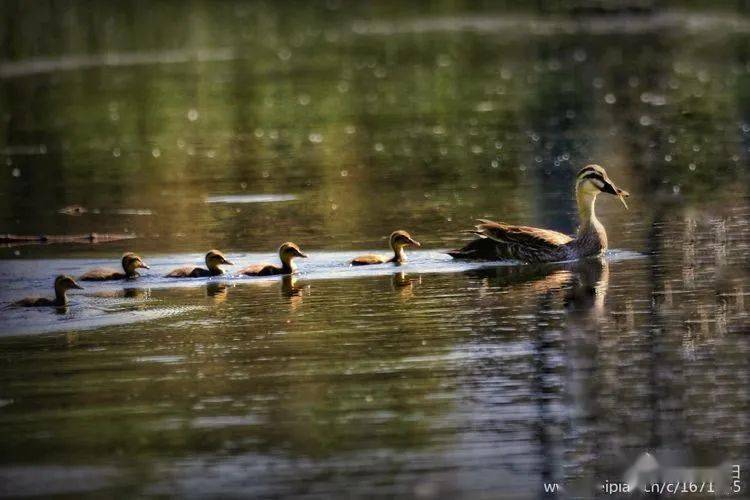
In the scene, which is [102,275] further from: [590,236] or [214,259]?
[590,236]

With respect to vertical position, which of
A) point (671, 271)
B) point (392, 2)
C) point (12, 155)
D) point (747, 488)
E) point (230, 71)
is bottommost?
point (747, 488)

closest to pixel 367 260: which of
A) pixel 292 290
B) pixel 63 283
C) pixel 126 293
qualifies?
pixel 292 290

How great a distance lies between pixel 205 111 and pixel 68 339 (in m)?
25.4

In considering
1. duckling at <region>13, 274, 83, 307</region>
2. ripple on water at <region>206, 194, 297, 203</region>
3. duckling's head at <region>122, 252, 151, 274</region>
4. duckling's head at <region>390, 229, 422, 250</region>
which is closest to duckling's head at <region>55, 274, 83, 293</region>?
duckling at <region>13, 274, 83, 307</region>

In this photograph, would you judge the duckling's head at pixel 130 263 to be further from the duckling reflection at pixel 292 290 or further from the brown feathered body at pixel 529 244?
the brown feathered body at pixel 529 244

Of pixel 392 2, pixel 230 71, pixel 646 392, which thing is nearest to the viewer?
pixel 646 392

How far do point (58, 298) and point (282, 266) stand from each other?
2436 millimetres

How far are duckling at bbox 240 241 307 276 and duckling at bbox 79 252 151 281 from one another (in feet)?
3.49

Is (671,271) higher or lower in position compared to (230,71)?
lower

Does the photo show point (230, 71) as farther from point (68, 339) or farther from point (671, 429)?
point (671, 429)

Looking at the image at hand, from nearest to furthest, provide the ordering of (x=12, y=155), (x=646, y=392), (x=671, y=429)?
(x=671, y=429)
(x=646, y=392)
(x=12, y=155)

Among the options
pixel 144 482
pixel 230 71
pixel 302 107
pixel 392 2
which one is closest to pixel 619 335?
pixel 144 482

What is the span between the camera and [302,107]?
40.8 meters

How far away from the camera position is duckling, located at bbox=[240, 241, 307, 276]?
1894 centimetres
